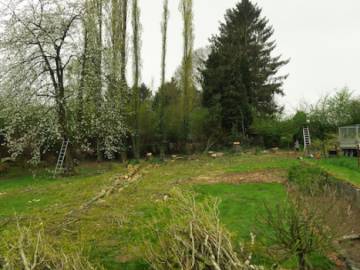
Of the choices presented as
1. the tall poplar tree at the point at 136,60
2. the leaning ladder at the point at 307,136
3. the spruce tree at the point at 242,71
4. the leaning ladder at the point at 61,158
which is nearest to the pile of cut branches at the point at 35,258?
the leaning ladder at the point at 61,158

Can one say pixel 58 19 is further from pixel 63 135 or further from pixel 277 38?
pixel 277 38

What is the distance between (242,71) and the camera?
26.4 metres

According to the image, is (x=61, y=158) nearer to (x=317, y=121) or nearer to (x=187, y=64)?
(x=187, y=64)

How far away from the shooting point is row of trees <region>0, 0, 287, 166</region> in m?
14.6

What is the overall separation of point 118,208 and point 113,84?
9721mm

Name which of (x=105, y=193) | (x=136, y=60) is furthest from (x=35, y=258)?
(x=136, y=60)

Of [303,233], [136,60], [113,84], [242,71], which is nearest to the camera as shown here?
A: [303,233]

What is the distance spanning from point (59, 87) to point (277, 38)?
872 inches

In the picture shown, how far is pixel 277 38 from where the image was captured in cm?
3128

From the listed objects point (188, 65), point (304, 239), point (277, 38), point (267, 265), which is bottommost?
point (267, 265)

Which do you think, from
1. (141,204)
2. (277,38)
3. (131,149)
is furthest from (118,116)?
(277,38)

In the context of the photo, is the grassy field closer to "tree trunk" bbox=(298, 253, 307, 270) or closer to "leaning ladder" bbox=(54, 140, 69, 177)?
"tree trunk" bbox=(298, 253, 307, 270)

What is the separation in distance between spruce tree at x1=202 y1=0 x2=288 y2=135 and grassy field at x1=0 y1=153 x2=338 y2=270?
1260 cm

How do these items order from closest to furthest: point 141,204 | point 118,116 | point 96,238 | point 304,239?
1. point 304,239
2. point 96,238
3. point 141,204
4. point 118,116
